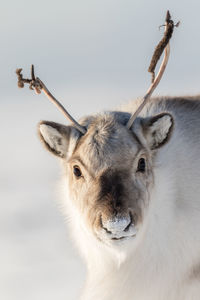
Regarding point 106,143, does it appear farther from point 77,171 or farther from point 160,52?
point 160,52

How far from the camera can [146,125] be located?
12414 millimetres

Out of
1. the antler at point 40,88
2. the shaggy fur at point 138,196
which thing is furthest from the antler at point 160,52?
the antler at point 40,88

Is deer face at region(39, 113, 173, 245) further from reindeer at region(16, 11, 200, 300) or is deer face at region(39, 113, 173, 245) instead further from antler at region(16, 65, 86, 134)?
antler at region(16, 65, 86, 134)

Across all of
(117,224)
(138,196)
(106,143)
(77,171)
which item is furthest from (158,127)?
(117,224)

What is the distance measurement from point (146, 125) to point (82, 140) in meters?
0.91

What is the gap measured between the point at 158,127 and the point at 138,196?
1138mm

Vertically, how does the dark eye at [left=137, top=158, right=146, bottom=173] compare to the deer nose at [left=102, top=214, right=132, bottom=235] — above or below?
above

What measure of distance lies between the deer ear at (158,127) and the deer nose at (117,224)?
1732 millimetres

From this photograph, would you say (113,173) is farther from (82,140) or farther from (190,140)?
(190,140)

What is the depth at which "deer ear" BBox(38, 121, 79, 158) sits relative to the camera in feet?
41.0

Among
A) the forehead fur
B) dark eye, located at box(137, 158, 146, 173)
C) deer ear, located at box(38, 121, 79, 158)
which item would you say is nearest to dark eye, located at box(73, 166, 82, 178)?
the forehead fur

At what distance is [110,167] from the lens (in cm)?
1162

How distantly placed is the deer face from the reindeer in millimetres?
13

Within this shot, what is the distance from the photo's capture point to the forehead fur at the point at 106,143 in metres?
11.7
